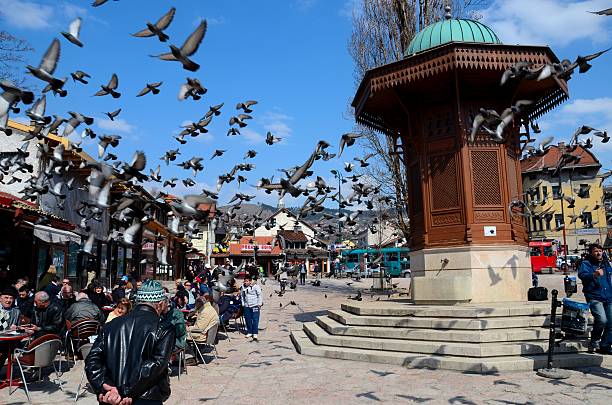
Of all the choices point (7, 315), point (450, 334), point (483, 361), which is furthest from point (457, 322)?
point (7, 315)

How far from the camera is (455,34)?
12.9 m

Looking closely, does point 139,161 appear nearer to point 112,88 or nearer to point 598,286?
point 112,88

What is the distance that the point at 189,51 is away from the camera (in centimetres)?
708

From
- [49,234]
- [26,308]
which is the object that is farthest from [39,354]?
[49,234]

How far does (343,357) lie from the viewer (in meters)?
9.72

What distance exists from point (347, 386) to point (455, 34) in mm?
10091

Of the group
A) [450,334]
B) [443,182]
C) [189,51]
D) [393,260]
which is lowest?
[450,334]

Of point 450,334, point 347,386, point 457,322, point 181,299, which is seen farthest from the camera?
point 181,299

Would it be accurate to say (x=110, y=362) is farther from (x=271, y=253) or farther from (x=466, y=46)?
(x=271, y=253)

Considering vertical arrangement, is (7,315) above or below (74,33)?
below

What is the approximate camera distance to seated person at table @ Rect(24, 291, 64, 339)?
8.63m

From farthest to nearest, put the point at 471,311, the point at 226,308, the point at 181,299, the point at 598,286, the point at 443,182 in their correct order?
the point at 226,308, the point at 443,182, the point at 181,299, the point at 471,311, the point at 598,286

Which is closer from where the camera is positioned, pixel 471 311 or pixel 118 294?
pixel 471 311

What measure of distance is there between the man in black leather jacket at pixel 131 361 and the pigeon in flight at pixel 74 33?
18.4 ft
